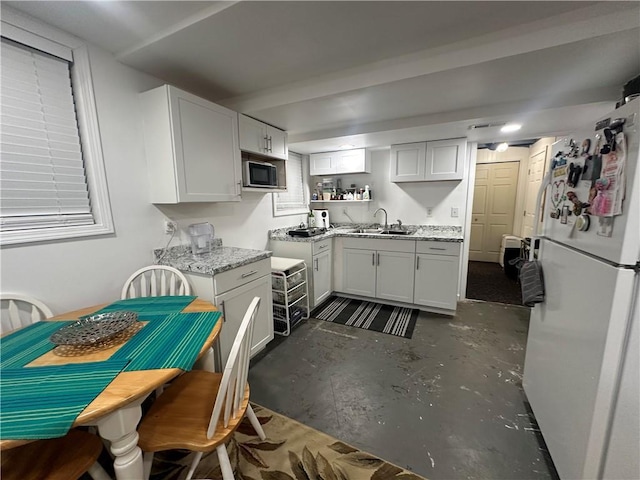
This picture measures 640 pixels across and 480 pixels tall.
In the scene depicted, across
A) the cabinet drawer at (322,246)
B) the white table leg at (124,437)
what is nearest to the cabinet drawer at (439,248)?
the cabinet drawer at (322,246)

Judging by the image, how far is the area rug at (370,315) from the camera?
8.97ft

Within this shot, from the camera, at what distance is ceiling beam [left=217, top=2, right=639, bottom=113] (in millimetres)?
1240

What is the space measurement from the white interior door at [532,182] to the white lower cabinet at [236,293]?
12.9 ft

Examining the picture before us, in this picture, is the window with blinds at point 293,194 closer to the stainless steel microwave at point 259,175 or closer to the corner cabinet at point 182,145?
the stainless steel microwave at point 259,175

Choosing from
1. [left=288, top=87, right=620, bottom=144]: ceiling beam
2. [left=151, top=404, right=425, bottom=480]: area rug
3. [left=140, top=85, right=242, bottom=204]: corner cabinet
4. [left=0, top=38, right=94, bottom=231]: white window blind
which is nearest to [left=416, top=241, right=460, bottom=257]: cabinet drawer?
[left=288, top=87, right=620, bottom=144]: ceiling beam

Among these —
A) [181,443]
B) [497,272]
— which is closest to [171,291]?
[181,443]

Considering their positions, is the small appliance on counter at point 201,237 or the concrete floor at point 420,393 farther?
the small appliance on counter at point 201,237

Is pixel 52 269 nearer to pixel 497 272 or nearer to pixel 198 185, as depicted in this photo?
pixel 198 185

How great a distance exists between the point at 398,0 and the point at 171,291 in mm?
2135

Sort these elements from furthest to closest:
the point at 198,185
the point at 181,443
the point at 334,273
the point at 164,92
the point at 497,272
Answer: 1. the point at 497,272
2. the point at 334,273
3. the point at 198,185
4. the point at 164,92
5. the point at 181,443

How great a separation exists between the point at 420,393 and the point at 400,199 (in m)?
2.56

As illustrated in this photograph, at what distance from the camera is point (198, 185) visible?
1914 mm

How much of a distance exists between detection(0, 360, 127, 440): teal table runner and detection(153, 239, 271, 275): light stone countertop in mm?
853

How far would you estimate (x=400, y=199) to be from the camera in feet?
12.1
